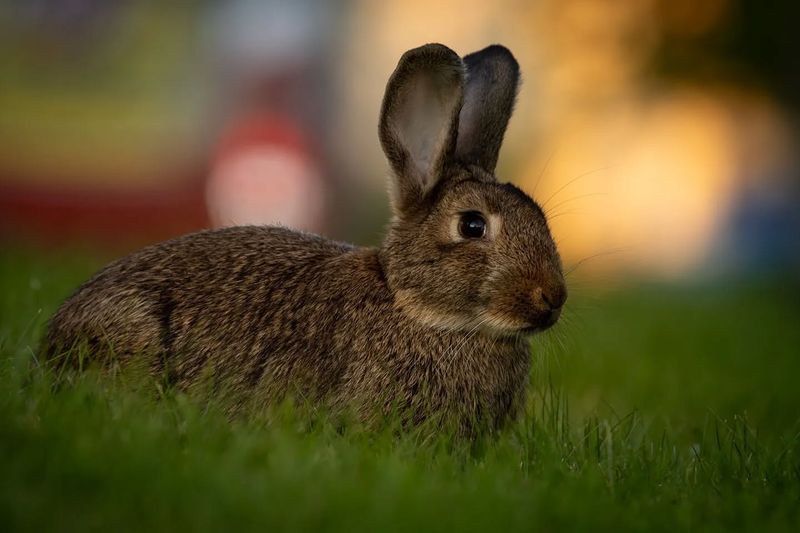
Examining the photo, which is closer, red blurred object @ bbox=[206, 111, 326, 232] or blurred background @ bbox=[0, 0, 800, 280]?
red blurred object @ bbox=[206, 111, 326, 232]

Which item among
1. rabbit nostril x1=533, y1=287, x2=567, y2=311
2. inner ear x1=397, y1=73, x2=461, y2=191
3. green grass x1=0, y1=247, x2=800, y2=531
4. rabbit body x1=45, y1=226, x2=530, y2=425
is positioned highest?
inner ear x1=397, y1=73, x2=461, y2=191

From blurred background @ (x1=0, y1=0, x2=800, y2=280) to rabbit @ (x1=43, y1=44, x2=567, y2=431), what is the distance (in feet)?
16.3

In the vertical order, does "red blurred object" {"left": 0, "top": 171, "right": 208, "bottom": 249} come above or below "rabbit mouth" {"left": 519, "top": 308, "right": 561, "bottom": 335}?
above

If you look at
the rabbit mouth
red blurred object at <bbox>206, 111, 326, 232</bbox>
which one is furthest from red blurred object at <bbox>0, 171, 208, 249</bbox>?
the rabbit mouth

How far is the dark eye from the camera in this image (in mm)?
4738

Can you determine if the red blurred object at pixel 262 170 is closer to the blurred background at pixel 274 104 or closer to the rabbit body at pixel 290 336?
the blurred background at pixel 274 104

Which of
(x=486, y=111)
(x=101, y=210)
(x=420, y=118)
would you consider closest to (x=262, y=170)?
(x=101, y=210)

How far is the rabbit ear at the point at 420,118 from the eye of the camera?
4758 millimetres

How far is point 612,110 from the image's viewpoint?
18.2 m

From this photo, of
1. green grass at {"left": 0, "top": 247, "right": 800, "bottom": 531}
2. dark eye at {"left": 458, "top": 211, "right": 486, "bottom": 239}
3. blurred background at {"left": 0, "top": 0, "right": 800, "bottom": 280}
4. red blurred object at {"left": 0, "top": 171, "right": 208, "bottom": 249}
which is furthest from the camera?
blurred background at {"left": 0, "top": 0, "right": 800, "bottom": 280}

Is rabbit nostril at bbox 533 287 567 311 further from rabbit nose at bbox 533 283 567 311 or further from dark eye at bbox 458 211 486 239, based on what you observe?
dark eye at bbox 458 211 486 239

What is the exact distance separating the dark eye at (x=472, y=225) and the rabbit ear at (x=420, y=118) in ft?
0.79

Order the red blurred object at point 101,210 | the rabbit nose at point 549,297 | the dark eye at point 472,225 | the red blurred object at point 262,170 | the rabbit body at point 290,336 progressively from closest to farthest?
the rabbit nose at point 549,297
the rabbit body at point 290,336
the dark eye at point 472,225
the red blurred object at point 262,170
the red blurred object at point 101,210

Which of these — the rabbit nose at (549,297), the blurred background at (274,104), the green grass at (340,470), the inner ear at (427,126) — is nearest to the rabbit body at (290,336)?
the green grass at (340,470)
